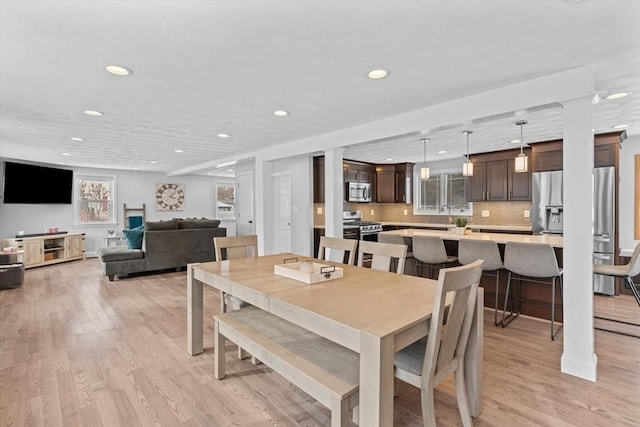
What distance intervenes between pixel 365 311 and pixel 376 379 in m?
0.33

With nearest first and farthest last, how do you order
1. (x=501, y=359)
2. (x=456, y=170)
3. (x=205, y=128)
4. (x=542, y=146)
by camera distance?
(x=501, y=359) → (x=205, y=128) → (x=542, y=146) → (x=456, y=170)

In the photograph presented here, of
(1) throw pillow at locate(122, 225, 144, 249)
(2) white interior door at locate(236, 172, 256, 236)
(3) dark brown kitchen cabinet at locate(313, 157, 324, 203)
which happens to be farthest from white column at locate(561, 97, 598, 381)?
(1) throw pillow at locate(122, 225, 144, 249)

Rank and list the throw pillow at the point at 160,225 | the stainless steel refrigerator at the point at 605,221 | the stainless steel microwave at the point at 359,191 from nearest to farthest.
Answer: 1. the stainless steel refrigerator at the point at 605,221
2. the throw pillow at the point at 160,225
3. the stainless steel microwave at the point at 359,191

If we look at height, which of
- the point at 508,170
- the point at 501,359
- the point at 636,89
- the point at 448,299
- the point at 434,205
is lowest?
the point at 501,359

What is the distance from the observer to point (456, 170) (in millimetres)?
7156

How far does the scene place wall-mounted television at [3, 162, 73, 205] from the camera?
6.73 m

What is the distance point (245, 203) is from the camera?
784cm

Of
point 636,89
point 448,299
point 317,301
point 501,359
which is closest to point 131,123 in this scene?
point 317,301

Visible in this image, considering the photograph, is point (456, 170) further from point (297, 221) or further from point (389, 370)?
point (389, 370)

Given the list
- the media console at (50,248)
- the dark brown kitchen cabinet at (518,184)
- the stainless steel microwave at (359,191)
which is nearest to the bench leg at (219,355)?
the stainless steel microwave at (359,191)

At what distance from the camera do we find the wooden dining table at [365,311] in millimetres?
1306

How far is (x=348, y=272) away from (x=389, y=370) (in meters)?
1.15

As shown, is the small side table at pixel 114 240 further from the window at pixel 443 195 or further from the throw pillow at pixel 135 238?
the window at pixel 443 195

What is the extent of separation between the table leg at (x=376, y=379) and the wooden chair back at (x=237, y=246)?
6.87 feet
